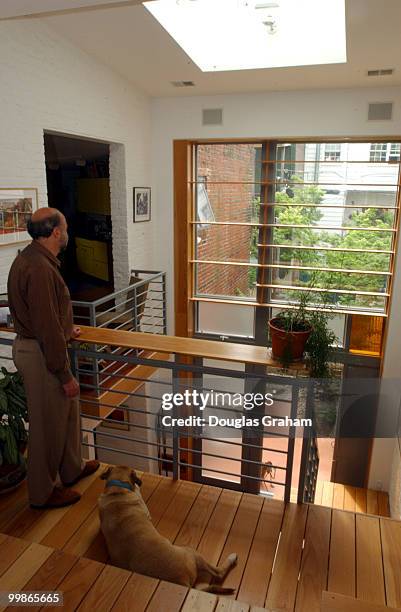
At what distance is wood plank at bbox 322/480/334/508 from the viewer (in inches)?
254

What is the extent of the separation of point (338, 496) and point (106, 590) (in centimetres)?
533

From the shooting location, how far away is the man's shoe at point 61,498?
2600mm

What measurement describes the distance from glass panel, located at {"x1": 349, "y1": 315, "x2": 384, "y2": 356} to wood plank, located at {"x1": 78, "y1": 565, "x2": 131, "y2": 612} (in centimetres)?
497

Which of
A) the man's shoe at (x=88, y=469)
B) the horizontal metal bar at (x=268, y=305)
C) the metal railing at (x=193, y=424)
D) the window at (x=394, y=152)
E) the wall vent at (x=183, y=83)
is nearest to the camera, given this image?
the man's shoe at (x=88, y=469)

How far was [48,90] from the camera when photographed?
4195mm

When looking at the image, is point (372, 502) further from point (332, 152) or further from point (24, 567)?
point (24, 567)

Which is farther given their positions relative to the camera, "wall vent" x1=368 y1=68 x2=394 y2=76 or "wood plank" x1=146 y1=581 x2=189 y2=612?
"wall vent" x1=368 y1=68 x2=394 y2=76

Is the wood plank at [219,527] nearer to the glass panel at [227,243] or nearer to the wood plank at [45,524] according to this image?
the wood plank at [45,524]

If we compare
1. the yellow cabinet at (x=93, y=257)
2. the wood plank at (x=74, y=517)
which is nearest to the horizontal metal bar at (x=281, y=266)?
the yellow cabinet at (x=93, y=257)

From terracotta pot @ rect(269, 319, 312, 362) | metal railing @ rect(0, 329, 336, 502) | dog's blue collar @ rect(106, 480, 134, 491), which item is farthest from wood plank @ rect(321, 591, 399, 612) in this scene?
metal railing @ rect(0, 329, 336, 502)

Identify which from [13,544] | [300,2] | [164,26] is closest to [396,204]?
[300,2]

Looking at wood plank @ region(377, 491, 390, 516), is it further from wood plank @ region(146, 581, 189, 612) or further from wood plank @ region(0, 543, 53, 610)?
wood plank @ region(0, 543, 53, 610)

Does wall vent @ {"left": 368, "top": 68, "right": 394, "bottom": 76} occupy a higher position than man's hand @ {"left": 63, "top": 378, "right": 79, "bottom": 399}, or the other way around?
wall vent @ {"left": 368, "top": 68, "right": 394, "bottom": 76}

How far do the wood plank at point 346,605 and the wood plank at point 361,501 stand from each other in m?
4.95
